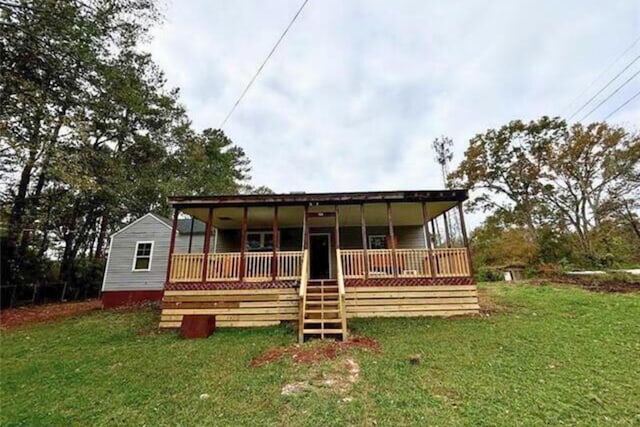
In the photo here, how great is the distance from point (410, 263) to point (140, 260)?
11.5m

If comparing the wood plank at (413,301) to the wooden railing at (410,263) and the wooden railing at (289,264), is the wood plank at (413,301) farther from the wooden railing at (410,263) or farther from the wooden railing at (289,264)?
the wooden railing at (289,264)

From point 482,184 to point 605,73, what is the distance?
32.3 ft

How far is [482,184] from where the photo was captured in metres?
22.4

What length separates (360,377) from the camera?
14.1ft

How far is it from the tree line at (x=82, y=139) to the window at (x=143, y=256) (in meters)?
3.31

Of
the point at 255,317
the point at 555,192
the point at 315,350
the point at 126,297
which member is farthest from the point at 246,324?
the point at 555,192

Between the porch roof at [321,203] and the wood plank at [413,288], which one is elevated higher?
the porch roof at [321,203]

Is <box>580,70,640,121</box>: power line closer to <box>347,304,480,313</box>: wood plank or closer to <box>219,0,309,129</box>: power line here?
<box>347,304,480,313</box>: wood plank

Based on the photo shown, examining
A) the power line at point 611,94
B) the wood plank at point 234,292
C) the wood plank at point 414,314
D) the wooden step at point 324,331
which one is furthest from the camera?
the power line at point 611,94

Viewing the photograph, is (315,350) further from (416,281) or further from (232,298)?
(416,281)

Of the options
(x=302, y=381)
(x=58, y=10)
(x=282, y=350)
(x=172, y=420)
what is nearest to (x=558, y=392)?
(x=302, y=381)

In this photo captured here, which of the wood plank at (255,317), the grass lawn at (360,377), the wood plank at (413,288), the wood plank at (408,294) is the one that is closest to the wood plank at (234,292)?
the wood plank at (255,317)

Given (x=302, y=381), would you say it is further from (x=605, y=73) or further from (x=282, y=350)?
(x=605, y=73)

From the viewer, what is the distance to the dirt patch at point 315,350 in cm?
514
